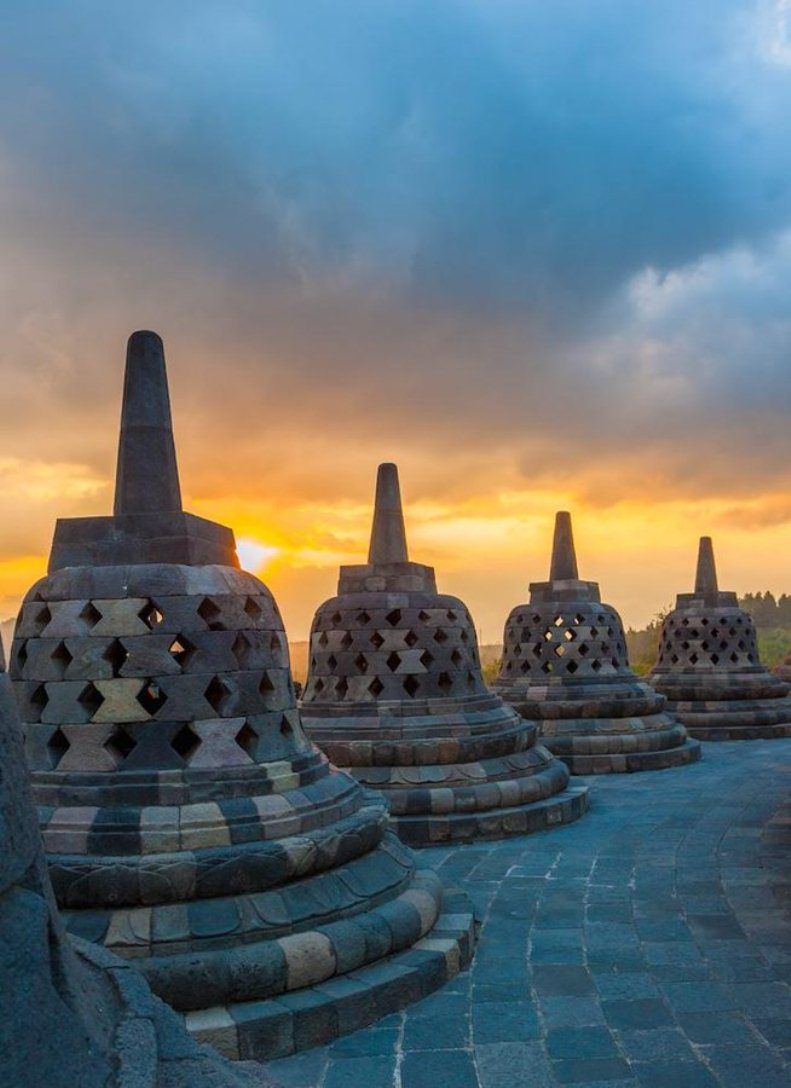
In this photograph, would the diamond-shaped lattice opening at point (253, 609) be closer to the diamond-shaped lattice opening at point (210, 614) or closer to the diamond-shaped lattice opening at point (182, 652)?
the diamond-shaped lattice opening at point (210, 614)

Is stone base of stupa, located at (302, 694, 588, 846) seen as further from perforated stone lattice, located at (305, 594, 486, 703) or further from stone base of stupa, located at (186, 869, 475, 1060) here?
stone base of stupa, located at (186, 869, 475, 1060)

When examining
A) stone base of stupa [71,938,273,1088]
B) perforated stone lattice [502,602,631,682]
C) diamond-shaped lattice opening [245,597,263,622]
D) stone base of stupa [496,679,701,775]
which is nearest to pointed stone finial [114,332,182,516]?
diamond-shaped lattice opening [245,597,263,622]

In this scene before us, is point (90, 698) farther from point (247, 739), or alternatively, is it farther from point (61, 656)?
point (247, 739)

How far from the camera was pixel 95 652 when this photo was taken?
562cm

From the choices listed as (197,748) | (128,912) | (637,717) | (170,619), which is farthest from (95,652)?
(637,717)

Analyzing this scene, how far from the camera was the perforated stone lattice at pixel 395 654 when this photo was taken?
1048 cm

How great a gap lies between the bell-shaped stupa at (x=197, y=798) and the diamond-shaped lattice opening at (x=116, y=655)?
14 mm

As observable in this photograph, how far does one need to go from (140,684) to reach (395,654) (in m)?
5.19

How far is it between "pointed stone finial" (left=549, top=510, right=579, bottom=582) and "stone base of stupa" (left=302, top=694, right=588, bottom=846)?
5859mm

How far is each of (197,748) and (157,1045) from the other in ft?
10.4

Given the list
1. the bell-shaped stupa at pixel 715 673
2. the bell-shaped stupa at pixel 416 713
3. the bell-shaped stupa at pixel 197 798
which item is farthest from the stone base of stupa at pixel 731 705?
the bell-shaped stupa at pixel 197 798

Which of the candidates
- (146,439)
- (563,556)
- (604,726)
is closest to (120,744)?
(146,439)

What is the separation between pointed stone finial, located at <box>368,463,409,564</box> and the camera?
11.1 m

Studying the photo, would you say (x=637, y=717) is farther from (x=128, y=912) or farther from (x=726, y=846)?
(x=128, y=912)
